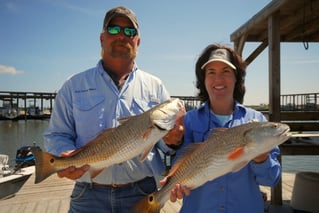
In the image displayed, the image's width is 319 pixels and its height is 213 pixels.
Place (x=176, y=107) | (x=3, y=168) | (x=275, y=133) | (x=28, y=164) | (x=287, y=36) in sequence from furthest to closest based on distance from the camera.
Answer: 1. (x=28, y=164)
2. (x=3, y=168)
3. (x=287, y=36)
4. (x=176, y=107)
5. (x=275, y=133)

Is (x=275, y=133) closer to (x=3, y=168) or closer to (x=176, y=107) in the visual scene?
(x=176, y=107)

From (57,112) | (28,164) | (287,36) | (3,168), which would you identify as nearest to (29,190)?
(3,168)

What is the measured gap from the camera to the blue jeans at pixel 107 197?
2357 mm

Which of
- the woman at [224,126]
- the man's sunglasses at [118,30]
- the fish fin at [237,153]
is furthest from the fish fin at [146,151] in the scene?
the man's sunglasses at [118,30]

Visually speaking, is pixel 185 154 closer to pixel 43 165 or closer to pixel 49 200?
pixel 43 165

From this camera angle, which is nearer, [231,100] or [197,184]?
[197,184]

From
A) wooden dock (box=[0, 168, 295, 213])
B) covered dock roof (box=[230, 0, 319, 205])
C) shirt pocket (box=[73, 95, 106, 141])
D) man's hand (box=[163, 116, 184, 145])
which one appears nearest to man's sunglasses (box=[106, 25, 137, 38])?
shirt pocket (box=[73, 95, 106, 141])

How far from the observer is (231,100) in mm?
2473

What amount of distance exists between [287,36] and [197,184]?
16.5 feet

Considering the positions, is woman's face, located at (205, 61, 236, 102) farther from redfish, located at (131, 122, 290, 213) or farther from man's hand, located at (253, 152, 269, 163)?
man's hand, located at (253, 152, 269, 163)

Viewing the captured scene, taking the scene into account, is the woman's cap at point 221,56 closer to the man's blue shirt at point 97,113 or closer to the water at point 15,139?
the man's blue shirt at point 97,113

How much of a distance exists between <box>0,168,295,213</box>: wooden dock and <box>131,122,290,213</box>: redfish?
126 inches

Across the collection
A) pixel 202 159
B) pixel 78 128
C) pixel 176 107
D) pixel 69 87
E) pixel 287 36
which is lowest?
pixel 202 159

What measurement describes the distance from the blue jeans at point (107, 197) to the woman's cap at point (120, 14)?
1.29m
